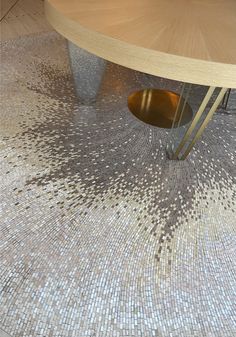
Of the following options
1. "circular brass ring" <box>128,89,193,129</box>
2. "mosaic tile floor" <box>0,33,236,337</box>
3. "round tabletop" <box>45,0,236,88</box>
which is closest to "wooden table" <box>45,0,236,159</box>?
"round tabletop" <box>45,0,236,88</box>

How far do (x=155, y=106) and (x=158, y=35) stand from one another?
2.81 feet

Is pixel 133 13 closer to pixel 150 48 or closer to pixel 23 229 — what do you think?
pixel 150 48

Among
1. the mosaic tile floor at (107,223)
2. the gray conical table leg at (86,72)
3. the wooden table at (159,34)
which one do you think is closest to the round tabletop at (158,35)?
the wooden table at (159,34)

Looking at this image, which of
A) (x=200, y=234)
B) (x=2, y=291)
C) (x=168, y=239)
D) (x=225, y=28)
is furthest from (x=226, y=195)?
(x=2, y=291)

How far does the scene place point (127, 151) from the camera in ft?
5.35

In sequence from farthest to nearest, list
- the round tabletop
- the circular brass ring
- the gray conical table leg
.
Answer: the circular brass ring, the gray conical table leg, the round tabletop

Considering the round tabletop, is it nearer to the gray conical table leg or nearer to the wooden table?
the wooden table

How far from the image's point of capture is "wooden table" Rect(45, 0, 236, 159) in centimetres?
104

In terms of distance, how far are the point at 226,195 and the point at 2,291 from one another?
0.95 metres

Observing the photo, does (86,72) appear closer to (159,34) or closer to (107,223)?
(159,34)

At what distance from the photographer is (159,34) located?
1163 mm

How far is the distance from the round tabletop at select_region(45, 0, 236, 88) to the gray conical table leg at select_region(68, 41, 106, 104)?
0.37 meters

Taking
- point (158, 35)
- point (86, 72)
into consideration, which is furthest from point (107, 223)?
point (86, 72)

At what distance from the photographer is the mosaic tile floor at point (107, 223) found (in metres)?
1.04
